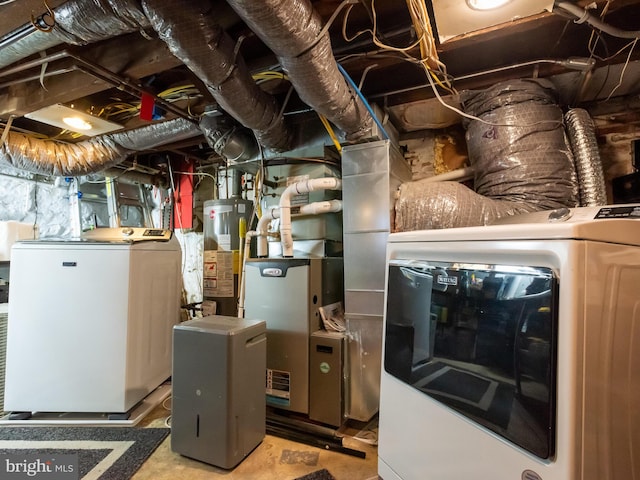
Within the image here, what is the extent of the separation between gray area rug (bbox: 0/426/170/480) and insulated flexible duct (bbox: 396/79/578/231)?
2.25 meters

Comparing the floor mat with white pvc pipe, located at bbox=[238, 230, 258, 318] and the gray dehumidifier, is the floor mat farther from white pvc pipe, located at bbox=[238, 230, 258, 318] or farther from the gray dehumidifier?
white pvc pipe, located at bbox=[238, 230, 258, 318]

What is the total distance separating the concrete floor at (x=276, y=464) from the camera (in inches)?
73.7

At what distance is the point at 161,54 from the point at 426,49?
1322mm

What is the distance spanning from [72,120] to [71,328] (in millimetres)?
1504

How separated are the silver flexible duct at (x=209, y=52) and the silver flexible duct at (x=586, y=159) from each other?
1.92m

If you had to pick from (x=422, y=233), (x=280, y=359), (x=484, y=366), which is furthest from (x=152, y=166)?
(x=484, y=366)

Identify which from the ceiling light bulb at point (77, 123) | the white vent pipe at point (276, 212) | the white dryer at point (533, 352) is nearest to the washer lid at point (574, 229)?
the white dryer at point (533, 352)

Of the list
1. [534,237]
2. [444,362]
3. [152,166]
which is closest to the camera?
[534,237]

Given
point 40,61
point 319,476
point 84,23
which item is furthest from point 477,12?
point 319,476

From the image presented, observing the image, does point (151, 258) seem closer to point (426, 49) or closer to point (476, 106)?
point (426, 49)

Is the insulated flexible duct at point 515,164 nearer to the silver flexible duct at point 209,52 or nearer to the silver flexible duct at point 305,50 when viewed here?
the silver flexible duct at point 305,50

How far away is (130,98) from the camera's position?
2424 mm

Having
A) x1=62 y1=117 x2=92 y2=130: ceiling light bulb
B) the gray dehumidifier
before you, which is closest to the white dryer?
the gray dehumidifier

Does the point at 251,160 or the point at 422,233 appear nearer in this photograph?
the point at 422,233
